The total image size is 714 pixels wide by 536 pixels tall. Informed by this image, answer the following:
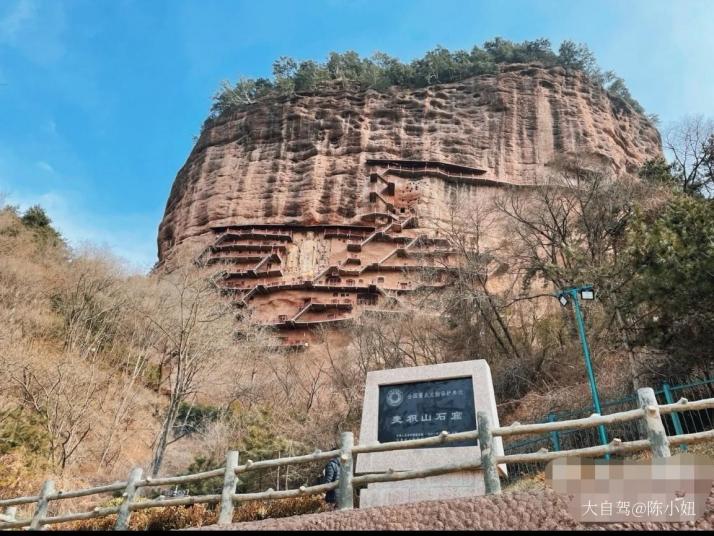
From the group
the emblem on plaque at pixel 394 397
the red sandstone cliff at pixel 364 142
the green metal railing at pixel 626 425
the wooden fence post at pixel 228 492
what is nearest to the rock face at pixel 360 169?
the red sandstone cliff at pixel 364 142

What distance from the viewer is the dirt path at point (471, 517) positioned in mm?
4432

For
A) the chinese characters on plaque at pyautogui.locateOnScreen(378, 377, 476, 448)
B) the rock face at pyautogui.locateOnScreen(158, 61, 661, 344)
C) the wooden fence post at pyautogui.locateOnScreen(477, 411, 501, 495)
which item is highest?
the rock face at pyautogui.locateOnScreen(158, 61, 661, 344)

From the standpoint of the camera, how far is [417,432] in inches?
305

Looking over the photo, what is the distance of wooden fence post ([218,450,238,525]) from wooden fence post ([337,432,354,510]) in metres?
1.33

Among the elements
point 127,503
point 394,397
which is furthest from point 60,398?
point 394,397

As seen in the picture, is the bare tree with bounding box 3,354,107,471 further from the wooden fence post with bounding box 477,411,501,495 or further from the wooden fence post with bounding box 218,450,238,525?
the wooden fence post with bounding box 477,411,501,495

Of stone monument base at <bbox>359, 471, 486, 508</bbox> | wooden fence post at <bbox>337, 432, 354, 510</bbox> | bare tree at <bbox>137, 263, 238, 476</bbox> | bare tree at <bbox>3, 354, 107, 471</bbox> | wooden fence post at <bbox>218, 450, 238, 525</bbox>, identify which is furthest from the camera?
bare tree at <bbox>137, 263, 238, 476</bbox>

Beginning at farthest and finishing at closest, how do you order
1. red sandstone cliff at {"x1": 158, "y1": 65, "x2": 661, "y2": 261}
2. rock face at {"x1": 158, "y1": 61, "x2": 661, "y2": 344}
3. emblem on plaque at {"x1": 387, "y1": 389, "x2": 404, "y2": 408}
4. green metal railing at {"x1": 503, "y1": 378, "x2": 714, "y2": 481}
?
red sandstone cliff at {"x1": 158, "y1": 65, "x2": 661, "y2": 261}, rock face at {"x1": 158, "y1": 61, "x2": 661, "y2": 344}, green metal railing at {"x1": 503, "y1": 378, "x2": 714, "y2": 481}, emblem on plaque at {"x1": 387, "y1": 389, "x2": 404, "y2": 408}

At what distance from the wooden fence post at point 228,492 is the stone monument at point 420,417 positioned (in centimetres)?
165

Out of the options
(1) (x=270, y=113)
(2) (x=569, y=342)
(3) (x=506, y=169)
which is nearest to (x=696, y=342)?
(2) (x=569, y=342)

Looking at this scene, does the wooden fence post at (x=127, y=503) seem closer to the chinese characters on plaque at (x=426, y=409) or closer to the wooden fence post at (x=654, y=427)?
the chinese characters on plaque at (x=426, y=409)

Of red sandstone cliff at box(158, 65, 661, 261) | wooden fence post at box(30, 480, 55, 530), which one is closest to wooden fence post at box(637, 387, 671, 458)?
wooden fence post at box(30, 480, 55, 530)

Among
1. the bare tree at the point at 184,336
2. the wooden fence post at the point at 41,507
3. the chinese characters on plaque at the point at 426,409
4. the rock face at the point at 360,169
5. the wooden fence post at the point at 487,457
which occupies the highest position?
the rock face at the point at 360,169

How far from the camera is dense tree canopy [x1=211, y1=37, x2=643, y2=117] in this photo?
52.5 m
